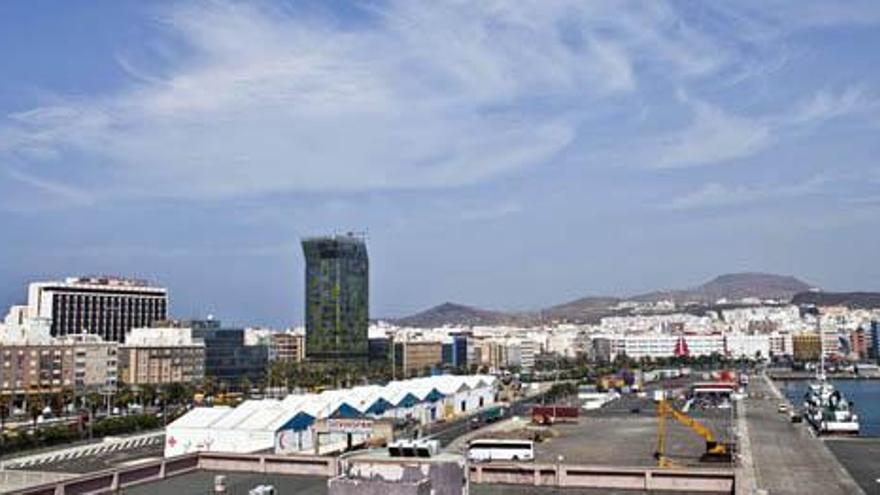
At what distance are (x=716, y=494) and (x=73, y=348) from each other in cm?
9668

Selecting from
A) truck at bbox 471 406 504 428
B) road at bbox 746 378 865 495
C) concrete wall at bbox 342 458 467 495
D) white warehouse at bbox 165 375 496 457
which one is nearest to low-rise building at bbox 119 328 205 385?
truck at bbox 471 406 504 428

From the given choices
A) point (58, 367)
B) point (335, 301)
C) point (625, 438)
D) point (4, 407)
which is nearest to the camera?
point (625, 438)

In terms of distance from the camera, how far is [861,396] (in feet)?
416

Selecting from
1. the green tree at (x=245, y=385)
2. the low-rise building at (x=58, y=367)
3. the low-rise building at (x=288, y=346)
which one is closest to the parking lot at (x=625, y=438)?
the green tree at (x=245, y=385)

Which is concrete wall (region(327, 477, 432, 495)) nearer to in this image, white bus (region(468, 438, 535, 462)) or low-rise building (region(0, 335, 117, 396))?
white bus (region(468, 438, 535, 462))

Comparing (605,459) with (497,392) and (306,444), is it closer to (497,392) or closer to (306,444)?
(306,444)

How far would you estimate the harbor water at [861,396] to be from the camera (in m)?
83.3

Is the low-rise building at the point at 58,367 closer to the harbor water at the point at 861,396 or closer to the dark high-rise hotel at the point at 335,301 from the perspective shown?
the dark high-rise hotel at the point at 335,301

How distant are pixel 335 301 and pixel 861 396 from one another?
84387 millimetres

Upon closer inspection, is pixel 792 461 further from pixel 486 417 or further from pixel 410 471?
pixel 410 471

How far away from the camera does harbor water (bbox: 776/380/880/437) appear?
83.3m

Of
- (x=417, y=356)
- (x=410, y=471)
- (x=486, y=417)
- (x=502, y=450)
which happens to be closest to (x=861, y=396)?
(x=486, y=417)

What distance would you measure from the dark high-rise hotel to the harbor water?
2754 inches

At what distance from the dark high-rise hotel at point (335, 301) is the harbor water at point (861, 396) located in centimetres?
6996
